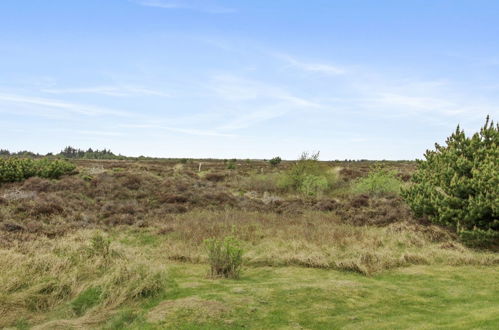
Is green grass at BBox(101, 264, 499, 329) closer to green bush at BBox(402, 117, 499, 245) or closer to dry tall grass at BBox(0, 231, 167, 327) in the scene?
dry tall grass at BBox(0, 231, 167, 327)

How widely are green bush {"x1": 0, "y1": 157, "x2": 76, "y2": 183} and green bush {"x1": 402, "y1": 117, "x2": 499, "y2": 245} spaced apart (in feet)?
75.5

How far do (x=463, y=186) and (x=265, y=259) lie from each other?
686 centimetres

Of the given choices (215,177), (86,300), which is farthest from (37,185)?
(215,177)

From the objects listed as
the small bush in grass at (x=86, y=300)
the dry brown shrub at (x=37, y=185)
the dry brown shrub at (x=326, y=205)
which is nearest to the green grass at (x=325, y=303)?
the small bush in grass at (x=86, y=300)

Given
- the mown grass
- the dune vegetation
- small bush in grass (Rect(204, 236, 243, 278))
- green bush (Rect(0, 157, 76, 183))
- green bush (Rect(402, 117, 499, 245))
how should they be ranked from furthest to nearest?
green bush (Rect(0, 157, 76, 183))
green bush (Rect(402, 117, 499, 245))
small bush in grass (Rect(204, 236, 243, 278))
the dune vegetation
the mown grass

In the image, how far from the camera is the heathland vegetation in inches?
A: 271

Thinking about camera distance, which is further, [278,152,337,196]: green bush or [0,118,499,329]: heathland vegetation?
[278,152,337,196]: green bush

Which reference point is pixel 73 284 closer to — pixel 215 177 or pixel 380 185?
pixel 380 185

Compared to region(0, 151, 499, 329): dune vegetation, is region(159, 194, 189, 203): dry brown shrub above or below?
above

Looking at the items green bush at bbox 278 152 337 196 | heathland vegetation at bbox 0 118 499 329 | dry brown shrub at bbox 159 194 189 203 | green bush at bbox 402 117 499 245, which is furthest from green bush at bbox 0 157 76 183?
green bush at bbox 402 117 499 245

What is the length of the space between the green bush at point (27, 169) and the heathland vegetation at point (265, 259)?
4160 millimetres

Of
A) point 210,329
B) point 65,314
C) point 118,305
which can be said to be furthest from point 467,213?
point 65,314

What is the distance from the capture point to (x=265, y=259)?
11.1 metres

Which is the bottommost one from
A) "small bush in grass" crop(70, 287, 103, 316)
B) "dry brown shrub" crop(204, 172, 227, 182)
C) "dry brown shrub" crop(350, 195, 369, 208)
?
"small bush in grass" crop(70, 287, 103, 316)
